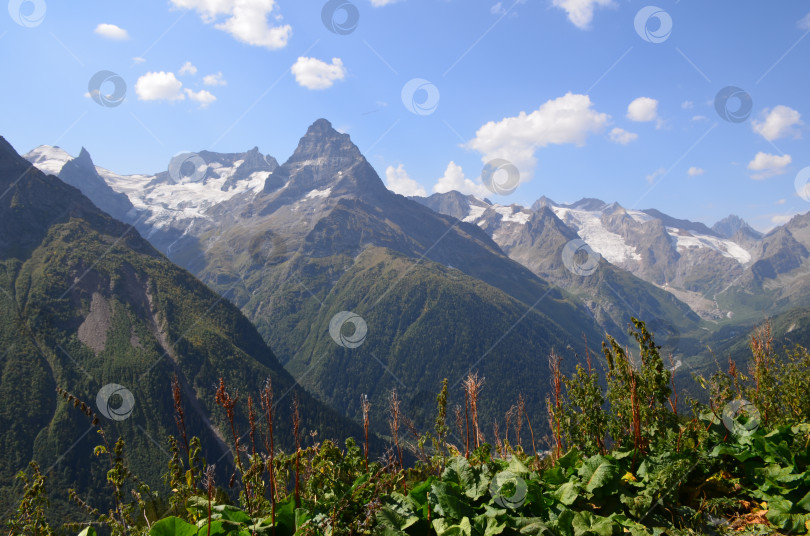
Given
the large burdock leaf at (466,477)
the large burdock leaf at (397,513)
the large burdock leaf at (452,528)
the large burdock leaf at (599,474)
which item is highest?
the large burdock leaf at (599,474)

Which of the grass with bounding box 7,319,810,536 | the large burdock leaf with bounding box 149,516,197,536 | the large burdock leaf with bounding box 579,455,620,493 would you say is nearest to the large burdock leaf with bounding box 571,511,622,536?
the grass with bounding box 7,319,810,536

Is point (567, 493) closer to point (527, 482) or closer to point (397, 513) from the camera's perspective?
point (527, 482)

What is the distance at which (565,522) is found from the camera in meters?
5.33

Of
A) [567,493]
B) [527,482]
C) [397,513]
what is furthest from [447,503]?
[567,493]

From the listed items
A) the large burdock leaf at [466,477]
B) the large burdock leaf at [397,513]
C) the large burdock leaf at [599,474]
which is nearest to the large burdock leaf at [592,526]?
the large burdock leaf at [599,474]

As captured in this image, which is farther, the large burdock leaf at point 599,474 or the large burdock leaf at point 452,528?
the large burdock leaf at point 599,474

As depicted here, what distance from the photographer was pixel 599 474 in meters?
6.05

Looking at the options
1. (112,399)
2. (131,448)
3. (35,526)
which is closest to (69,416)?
(112,399)

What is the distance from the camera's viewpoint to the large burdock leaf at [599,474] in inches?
237

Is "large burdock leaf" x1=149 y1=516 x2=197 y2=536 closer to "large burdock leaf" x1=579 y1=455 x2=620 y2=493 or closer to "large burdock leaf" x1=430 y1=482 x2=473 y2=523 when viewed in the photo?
"large burdock leaf" x1=430 y1=482 x2=473 y2=523

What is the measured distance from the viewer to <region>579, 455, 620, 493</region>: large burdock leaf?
6.01 metres

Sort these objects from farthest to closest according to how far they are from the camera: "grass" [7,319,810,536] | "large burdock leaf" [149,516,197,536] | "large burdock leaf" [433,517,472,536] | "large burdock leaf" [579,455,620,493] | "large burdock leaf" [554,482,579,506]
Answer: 1. "large burdock leaf" [579,455,620,493]
2. "large burdock leaf" [554,482,579,506]
3. "grass" [7,319,810,536]
4. "large burdock leaf" [433,517,472,536]
5. "large burdock leaf" [149,516,197,536]

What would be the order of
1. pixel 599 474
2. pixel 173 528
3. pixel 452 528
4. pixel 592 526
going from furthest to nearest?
1. pixel 599 474
2. pixel 592 526
3. pixel 452 528
4. pixel 173 528

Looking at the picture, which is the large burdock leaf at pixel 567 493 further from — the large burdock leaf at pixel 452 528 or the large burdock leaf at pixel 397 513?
the large burdock leaf at pixel 397 513
